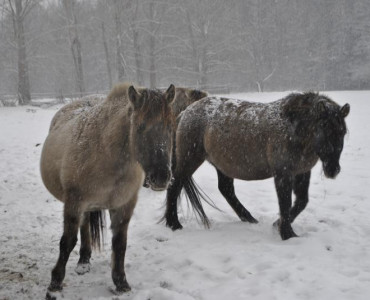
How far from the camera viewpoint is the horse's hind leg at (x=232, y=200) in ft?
15.8

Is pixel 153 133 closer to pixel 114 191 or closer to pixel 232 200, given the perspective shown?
pixel 114 191

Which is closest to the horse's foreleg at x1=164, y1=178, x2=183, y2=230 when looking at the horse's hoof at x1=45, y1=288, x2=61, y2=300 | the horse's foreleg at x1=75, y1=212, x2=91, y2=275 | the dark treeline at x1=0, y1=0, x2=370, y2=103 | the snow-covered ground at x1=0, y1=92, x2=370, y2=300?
the snow-covered ground at x1=0, y1=92, x2=370, y2=300

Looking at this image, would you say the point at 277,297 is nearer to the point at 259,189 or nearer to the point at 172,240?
the point at 172,240

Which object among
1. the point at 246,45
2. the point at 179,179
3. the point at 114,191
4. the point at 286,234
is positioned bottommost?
the point at 286,234

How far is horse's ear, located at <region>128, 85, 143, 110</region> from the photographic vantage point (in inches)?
106

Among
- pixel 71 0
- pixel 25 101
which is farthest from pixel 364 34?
pixel 25 101

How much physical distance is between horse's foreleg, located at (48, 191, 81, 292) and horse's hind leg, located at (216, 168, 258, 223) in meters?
2.44

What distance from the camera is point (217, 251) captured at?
391cm

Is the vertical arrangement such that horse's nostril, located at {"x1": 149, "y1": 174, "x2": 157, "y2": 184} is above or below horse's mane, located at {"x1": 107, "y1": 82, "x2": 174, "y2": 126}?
below

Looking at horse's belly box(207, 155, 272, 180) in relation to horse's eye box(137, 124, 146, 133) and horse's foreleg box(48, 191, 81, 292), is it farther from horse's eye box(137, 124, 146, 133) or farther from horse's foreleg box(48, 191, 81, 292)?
horse's foreleg box(48, 191, 81, 292)

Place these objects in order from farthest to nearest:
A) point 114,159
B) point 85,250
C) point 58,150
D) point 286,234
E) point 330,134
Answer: point 286,234
point 85,250
point 330,134
point 58,150
point 114,159

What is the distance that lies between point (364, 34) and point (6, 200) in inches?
1446

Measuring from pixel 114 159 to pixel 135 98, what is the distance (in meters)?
0.60

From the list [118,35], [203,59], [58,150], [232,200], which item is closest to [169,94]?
[58,150]
